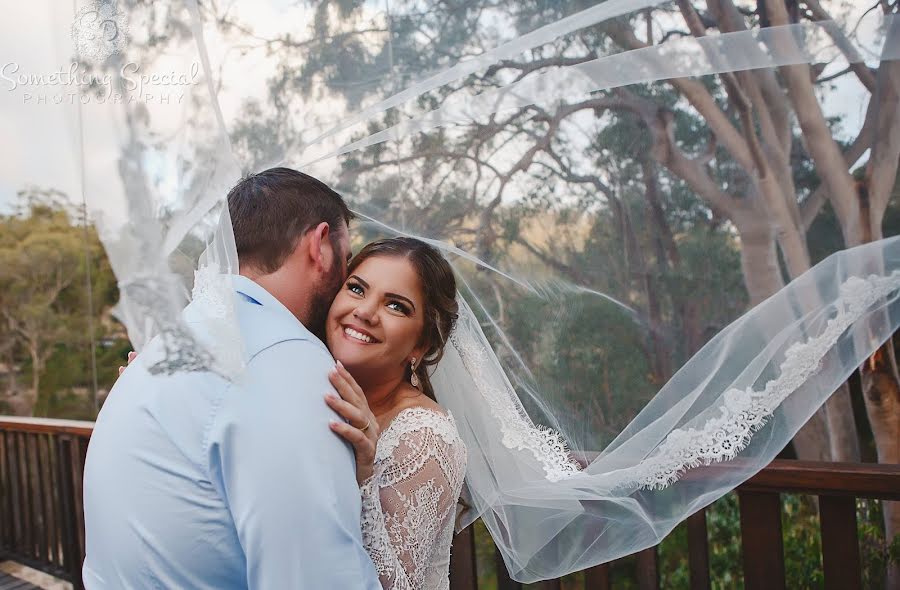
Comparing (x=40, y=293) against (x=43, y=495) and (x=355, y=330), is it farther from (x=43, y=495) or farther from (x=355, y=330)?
(x=355, y=330)

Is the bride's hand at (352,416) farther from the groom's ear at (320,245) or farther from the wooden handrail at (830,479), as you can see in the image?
the wooden handrail at (830,479)

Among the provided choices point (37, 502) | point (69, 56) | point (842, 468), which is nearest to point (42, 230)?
point (37, 502)

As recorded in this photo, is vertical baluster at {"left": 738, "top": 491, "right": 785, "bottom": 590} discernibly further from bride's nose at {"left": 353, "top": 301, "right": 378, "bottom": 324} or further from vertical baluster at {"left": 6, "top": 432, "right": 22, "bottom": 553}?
vertical baluster at {"left": 6, "top": 432, "right": 22, "bottom": 553}

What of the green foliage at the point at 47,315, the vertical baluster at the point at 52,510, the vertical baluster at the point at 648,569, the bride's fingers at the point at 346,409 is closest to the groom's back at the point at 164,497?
the bride's fingers at the point at 346,409

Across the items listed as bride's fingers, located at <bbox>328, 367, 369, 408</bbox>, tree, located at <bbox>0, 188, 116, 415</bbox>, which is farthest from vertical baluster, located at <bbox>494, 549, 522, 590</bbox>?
tree, located at <bbox>0, 188, 116, 415</bbox>

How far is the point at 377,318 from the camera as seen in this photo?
1476 millimetres

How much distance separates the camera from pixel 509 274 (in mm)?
1578

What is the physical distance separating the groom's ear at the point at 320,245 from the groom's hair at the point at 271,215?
0.02 meters

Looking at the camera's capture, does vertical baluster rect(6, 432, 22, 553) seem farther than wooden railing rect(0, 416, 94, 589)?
Yes

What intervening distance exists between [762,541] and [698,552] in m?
0.18

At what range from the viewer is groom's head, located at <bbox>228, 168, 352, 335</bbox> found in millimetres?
1264

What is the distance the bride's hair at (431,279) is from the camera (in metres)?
1.56

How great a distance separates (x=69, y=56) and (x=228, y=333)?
438 mm

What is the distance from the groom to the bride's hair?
0.44m
